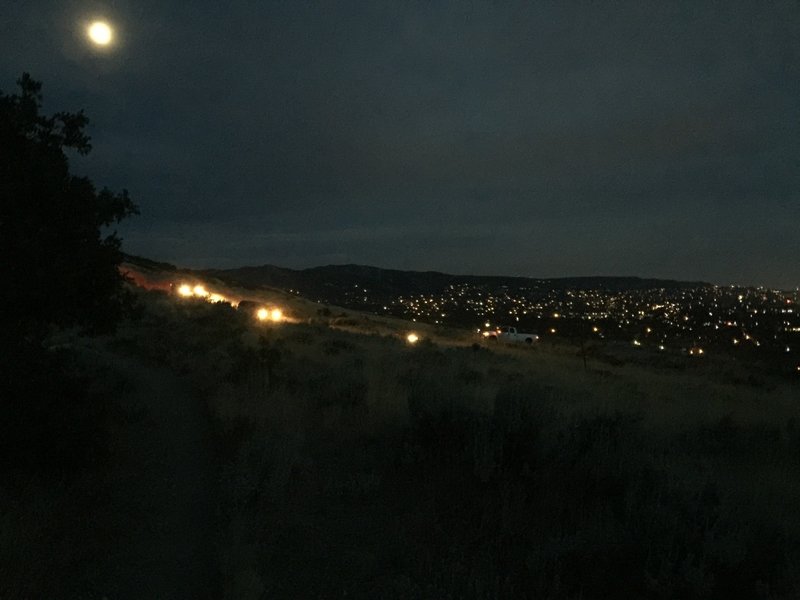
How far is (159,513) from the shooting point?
6723mm

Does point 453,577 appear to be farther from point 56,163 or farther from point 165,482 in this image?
point 56,163

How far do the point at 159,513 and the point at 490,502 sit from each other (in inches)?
135

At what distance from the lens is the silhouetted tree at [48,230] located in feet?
25.3

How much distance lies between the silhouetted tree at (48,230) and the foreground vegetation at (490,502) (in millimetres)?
2225

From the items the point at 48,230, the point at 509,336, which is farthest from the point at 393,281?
the point at 48,230

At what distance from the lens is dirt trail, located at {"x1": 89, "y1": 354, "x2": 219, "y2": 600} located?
5273 millimetres

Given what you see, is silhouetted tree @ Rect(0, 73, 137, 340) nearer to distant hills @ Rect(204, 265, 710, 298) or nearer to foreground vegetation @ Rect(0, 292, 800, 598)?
foreground vegetation @ Rect(0, 292, 800, 598)

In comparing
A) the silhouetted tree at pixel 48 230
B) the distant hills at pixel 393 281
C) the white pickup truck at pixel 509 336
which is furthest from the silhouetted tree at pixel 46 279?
Result: the distant hills at pixel 393 281

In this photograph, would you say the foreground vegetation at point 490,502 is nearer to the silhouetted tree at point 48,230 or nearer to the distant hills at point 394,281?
the silhouetted tree at point 48,230

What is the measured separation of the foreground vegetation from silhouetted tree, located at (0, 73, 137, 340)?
7.30ft

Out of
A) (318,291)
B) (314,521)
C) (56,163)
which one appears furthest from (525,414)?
(318,291)

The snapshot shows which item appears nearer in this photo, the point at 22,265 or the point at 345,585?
the point at 345,585

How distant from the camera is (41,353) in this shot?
304 inches

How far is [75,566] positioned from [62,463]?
6.41ft
